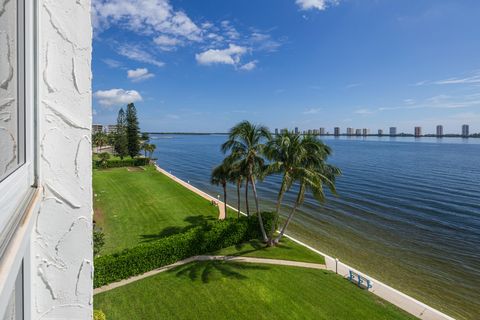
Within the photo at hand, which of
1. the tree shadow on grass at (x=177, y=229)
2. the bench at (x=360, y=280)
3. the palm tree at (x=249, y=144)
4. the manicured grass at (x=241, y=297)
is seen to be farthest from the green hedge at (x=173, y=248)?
the bench at (x=360, y=280)

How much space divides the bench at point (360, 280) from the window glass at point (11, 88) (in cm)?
1205

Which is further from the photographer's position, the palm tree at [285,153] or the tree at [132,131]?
the tree at [132,131]

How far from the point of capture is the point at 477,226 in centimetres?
2012

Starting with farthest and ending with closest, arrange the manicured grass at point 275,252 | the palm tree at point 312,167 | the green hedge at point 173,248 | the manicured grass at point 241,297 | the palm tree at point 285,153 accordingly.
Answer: the manicured grass at point 275,252 < the palm tree at point 285,153 < the palm tree at point 312,167 < the green hedge at point 173,248 < the manicured grass at point 241,297

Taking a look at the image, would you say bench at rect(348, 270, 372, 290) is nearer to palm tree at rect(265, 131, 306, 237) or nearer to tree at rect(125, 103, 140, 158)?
palm tree at rect(265, 131, 306, 237)

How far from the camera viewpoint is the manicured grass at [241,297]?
850 centimetres

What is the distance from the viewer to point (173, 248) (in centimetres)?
1159

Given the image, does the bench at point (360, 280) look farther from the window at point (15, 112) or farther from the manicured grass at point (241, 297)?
the window at point (15, 112)

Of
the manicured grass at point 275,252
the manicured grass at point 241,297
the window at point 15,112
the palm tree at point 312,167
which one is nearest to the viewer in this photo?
the window at point 15,112

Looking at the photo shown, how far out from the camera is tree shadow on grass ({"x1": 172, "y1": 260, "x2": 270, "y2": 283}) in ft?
34.4

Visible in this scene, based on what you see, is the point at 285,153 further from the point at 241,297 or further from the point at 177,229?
the point at 177,229

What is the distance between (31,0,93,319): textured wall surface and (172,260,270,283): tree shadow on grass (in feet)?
33.2

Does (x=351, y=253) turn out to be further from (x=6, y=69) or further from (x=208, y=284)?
(x=6, y=69)

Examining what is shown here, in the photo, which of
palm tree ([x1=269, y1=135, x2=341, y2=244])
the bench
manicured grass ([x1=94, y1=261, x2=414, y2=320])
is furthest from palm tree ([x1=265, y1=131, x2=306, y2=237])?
the bench
